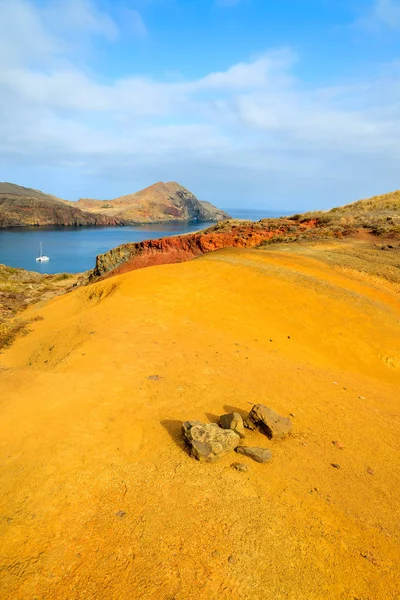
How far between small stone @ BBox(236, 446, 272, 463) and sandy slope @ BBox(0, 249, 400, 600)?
10cm

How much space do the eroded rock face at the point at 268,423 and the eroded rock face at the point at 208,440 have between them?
1.73 feet

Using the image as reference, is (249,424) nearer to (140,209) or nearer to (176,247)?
(176,247)

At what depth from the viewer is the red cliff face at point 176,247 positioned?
24766 millimetres

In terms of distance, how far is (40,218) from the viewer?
12106 cm

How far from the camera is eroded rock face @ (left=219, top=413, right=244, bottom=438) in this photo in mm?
4716

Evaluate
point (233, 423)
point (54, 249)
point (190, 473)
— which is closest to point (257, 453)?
point (233, 423)

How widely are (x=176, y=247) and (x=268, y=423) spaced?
21542 mm

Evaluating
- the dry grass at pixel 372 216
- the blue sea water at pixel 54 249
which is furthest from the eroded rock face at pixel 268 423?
the blue sea water at pixel 54 249

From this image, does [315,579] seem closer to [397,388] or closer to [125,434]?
[125,434]

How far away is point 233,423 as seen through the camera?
476 centimetres

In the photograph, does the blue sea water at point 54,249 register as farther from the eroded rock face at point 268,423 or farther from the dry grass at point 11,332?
the eroded rock face at point 268,423

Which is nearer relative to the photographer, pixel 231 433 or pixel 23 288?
pixel 231 433

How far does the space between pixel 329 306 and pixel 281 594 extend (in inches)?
383

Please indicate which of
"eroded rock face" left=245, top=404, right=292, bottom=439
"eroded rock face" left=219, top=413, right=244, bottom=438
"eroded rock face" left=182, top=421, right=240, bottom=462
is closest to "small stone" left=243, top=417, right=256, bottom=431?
"eroded rock face" left=245, top=404, right=292, bottom=439
